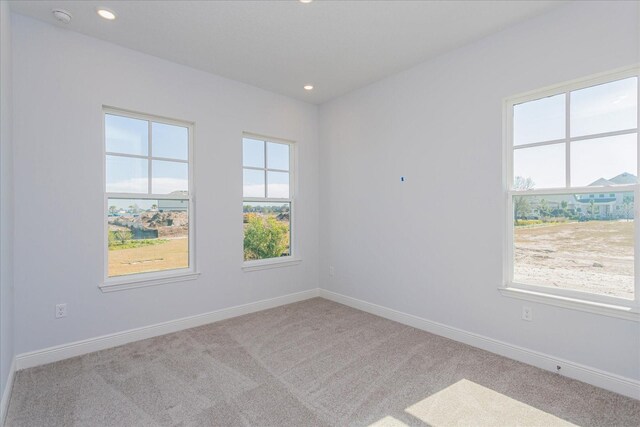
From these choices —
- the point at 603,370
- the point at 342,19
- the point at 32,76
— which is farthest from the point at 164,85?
the point at 603,370

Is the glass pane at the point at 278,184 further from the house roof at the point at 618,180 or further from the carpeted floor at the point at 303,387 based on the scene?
the house roof at the point at 618,180

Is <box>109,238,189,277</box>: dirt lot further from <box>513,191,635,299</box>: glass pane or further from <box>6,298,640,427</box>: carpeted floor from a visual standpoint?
<box>513,191,635,299</box>: glass pane

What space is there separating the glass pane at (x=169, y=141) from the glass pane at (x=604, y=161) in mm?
3627

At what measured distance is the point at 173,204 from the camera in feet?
11.1

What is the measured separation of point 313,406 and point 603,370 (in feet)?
6.80

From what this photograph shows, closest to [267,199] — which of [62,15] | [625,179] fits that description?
[62,15]

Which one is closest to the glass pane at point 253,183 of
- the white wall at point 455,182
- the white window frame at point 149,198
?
the white window frame at point 149,198

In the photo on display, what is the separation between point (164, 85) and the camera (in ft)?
10.7

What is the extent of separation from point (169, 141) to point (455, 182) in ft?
9.83

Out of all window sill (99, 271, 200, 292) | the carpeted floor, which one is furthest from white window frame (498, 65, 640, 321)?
window sill (99, 271, 200, 292)

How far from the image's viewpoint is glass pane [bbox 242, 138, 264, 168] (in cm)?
397

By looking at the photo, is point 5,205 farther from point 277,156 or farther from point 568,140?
point 568,140

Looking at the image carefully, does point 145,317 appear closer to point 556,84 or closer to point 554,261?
point 554,261

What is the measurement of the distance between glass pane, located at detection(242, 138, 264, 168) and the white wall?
0.98 m
